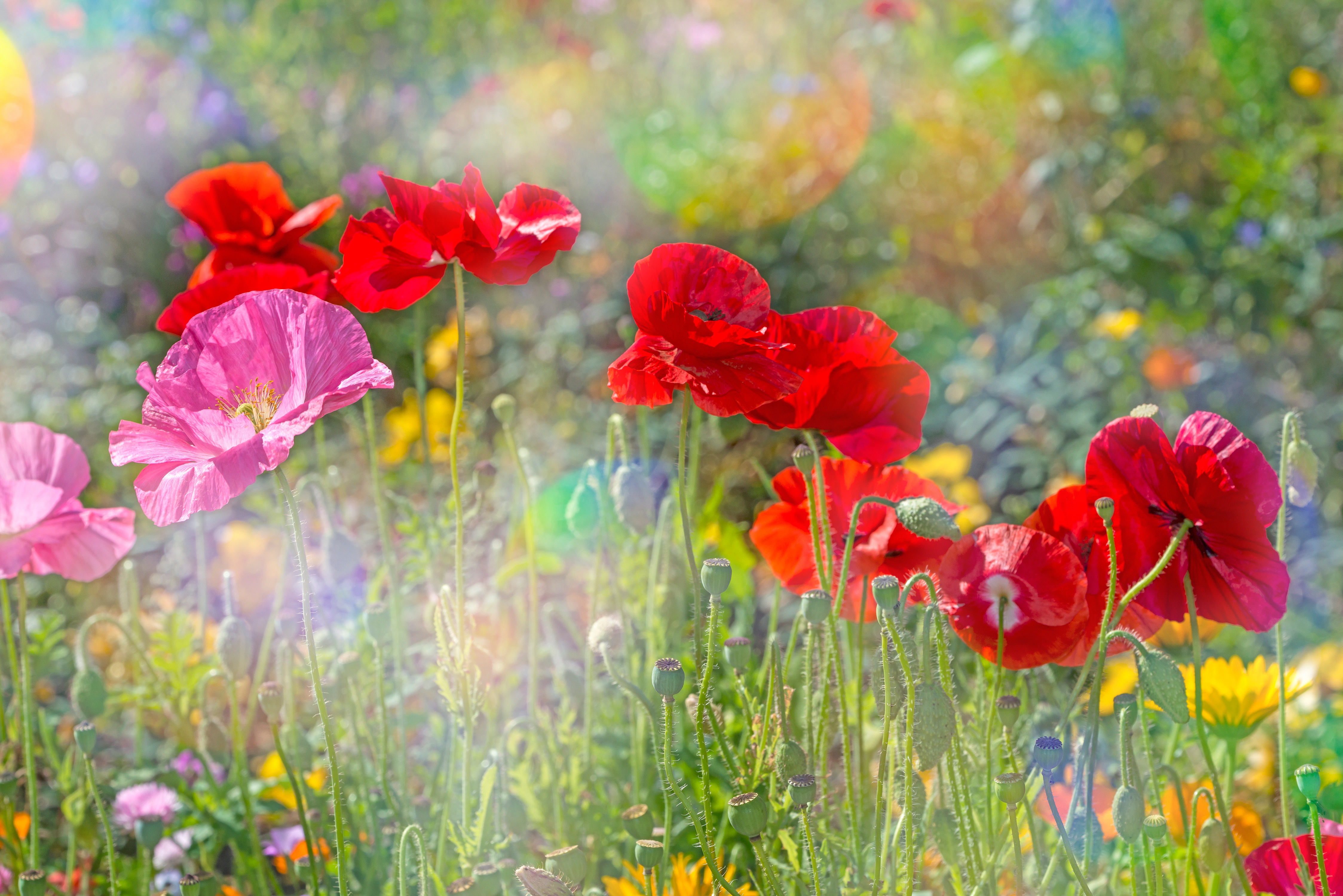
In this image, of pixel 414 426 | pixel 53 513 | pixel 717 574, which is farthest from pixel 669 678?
pixel 414 426

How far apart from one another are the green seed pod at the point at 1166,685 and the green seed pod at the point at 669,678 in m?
0.35

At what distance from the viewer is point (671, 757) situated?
96 cm

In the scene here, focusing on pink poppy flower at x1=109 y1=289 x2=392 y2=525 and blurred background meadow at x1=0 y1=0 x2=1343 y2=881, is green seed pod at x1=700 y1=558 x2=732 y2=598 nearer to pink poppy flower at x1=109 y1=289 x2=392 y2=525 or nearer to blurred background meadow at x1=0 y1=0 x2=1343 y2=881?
pink poppy flower at x1=109 y1=289 x2=392 y2=525

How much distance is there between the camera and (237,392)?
943 millimetres

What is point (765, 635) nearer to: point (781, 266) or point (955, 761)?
point (955, 761)

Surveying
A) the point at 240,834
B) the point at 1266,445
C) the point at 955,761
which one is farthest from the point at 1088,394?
the point at 240,834

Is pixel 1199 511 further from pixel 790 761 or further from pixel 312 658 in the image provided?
pixel 312 658

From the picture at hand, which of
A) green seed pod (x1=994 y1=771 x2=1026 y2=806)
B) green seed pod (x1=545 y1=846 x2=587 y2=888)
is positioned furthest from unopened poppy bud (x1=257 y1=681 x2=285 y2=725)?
green seed pod (x1=994 y1=771 x2=1026 y2=806)

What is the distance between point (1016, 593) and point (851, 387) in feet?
0.77

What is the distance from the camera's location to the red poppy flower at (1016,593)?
0.98 m

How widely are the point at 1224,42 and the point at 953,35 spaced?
1.16 meters

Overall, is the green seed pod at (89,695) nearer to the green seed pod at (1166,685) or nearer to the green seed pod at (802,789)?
the green seed pod at (802,789)

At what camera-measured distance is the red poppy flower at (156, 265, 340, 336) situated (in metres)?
1.12

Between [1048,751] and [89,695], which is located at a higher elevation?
[89,695]
